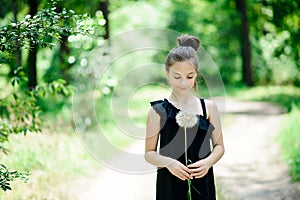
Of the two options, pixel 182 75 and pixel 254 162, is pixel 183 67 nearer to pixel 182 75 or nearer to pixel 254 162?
pixel 182 75

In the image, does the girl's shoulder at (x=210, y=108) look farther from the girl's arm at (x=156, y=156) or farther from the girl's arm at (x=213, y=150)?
the girl's arm at (x=156, y=156)

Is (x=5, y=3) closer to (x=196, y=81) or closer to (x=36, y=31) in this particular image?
(x=36, y=31)

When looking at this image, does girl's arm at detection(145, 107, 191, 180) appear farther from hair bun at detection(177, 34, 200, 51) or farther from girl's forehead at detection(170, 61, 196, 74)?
hair bun at detection(177, 34, 200, 51)

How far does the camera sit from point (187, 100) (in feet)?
11.2

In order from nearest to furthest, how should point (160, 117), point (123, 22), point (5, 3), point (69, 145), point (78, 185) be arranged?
point (160, 117), point (78, 185), point (69, 145), point (5, 3), point (123, 22)

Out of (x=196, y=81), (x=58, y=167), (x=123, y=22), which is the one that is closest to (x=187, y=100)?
(x=196, y=81)

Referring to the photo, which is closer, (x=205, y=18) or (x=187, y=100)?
(x=187, y=100)

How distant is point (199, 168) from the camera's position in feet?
10.6

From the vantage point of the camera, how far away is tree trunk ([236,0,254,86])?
2405 cm

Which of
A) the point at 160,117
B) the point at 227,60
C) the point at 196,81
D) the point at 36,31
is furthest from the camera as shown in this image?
the point at 227,60

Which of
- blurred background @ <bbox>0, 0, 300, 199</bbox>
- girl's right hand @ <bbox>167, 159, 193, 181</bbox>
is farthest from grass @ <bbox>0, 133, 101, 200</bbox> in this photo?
girl's right hand @ <bbox>167, 159, 193, 181</bbox>

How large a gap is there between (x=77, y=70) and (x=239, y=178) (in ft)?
13.6

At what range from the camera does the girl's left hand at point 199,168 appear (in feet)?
10.6

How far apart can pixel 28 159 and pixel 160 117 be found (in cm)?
471
